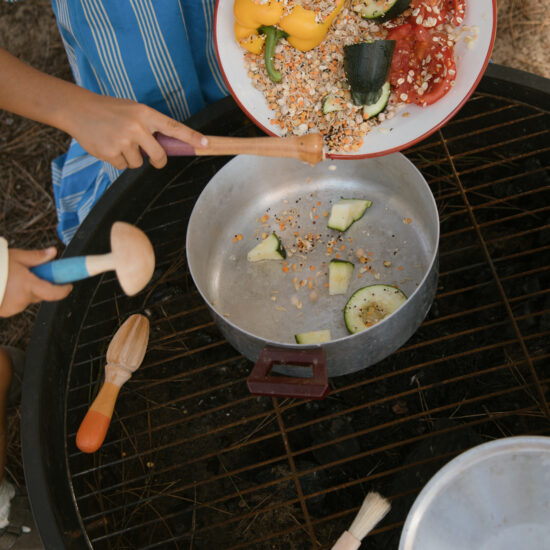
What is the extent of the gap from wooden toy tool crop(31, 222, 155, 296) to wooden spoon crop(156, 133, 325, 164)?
0.83 feet

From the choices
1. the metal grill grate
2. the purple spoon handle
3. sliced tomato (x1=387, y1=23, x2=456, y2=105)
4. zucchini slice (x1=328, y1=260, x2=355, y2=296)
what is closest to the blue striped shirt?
the metal grill grate

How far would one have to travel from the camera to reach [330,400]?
1791 mm

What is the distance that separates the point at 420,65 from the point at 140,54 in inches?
30.1

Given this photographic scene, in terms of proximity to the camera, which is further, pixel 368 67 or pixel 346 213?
pixel 346 213

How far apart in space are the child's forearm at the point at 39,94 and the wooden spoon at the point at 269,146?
26 cm

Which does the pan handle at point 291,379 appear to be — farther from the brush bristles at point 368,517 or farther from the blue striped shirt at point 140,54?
the blue striped shirt at point 140,54

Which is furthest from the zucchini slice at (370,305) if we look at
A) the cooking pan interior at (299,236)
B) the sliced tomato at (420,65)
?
the sliced tomato at (420,65)

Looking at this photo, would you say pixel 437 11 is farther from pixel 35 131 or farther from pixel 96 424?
pixel 35 131

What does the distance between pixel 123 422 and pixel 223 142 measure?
972 millimetres

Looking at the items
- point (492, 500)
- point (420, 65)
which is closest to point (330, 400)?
point (492, 500)

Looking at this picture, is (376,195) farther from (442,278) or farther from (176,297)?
(176,297)

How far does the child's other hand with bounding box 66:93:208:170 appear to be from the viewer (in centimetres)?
127

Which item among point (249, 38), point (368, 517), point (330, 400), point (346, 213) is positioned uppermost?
point (249, 38)

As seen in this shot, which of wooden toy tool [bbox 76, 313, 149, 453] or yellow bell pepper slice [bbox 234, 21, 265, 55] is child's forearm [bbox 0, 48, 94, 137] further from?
wooden toy tool [bbox 76, 313, 149, 453]
